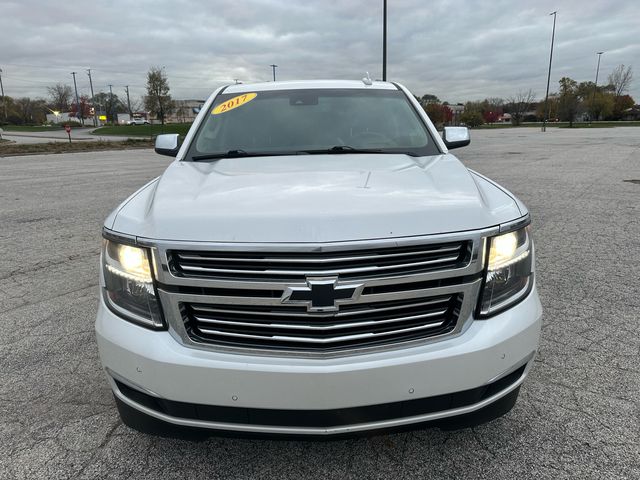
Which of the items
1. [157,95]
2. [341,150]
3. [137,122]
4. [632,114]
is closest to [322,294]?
[341,150]

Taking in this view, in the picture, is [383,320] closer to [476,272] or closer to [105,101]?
[476,272]

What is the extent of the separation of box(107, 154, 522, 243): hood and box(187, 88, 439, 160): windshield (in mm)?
604

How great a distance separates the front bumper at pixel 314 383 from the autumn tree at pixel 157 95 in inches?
2280

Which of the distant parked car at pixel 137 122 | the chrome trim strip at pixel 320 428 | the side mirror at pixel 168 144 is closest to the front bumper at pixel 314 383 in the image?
the chrome trim strip at pixel 320 428

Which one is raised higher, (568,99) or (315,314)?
(568,99)

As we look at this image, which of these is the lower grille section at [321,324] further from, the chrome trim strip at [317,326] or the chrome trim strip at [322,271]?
the chrome trim strip at [322,271]

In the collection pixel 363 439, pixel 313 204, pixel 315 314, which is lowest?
pixel 363 439

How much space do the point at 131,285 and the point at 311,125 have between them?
1.92 m

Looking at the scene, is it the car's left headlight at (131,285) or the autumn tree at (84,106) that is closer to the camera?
the car's left headlight at (131,285)

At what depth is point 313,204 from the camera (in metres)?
1.89

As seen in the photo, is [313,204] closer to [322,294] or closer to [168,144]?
[322,294]

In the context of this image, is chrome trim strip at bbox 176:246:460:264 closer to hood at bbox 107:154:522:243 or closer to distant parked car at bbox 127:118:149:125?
hood at bbox 107:154:522:243

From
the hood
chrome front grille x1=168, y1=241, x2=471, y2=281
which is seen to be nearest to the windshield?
the hood

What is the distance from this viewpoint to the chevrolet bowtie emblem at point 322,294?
171cm
